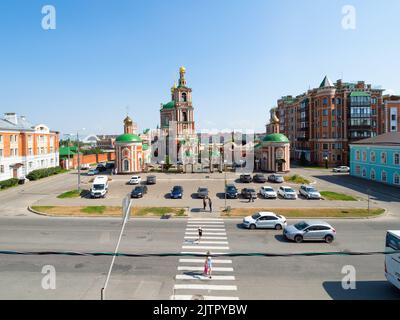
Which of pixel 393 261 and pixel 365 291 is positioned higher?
pixel 393 261

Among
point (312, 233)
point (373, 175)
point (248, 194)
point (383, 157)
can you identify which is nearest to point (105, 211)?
point (248, 194)

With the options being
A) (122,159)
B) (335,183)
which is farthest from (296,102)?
(122,159)

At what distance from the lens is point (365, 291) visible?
1296cm

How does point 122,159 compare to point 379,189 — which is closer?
point 379,189

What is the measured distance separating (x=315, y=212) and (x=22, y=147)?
159 ft

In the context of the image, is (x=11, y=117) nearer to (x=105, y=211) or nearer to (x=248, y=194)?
(x=105, y=211)

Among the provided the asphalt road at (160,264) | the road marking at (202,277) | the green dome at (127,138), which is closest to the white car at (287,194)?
the asphalt road at (160,264)

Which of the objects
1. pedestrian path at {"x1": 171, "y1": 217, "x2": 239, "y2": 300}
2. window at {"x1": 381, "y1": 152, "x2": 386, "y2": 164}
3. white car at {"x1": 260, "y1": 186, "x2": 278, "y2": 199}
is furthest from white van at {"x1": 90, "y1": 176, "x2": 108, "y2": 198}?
window at {"x1": 381, "y1": 152, "x2": 386, "y2": 164}

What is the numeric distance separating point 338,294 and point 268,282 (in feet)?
9.42

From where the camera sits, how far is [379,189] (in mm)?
39469

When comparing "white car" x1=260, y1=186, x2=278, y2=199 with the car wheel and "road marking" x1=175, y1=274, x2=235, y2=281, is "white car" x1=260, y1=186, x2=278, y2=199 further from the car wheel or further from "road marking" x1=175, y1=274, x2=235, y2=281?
"road marking" x1=175, y1=274, x2=235, y2=281

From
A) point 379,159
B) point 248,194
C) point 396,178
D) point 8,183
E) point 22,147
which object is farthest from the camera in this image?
point 22,147

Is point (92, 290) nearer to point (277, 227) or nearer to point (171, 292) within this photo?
point (171, 292)

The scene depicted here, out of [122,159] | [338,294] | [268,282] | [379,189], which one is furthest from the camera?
[122,159]
